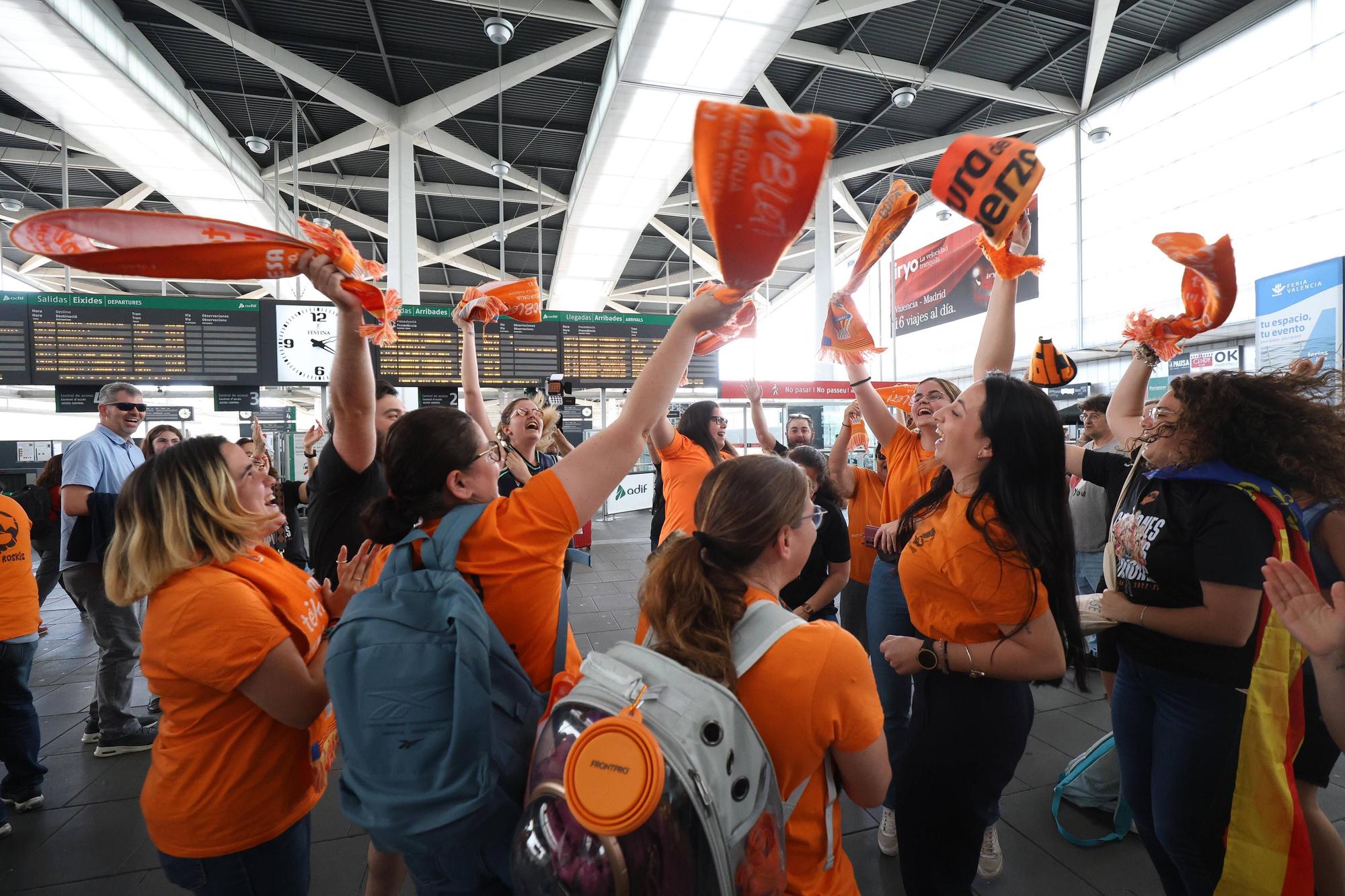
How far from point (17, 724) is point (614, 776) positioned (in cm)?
342

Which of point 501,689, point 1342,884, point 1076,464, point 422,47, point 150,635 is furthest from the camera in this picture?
point 422,47

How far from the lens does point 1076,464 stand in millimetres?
2492

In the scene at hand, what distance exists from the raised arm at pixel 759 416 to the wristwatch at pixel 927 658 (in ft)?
7.17

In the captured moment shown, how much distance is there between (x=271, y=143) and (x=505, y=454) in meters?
10.5

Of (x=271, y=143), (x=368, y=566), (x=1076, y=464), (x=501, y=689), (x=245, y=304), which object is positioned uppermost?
(x=271, y=143)

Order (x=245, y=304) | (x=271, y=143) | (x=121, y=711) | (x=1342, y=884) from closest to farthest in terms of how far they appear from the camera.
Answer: (x=1342, y=884), (x=121, y=711), (x=245, y=304), (x=271, y=143)

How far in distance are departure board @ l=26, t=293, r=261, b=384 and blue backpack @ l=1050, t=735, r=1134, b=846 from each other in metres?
7.80

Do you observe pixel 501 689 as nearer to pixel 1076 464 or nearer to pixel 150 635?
pixel 150 635

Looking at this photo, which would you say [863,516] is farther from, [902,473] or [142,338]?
[142,338]

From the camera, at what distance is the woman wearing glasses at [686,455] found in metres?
2.95

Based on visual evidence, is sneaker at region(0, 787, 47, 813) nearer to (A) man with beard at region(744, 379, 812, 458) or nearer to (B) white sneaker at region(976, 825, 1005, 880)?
(A) man with beard at region(744, 379, 812, 458)

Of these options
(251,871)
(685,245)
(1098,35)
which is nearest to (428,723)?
(251,871)

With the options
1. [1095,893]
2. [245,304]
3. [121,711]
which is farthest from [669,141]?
[1095,893]

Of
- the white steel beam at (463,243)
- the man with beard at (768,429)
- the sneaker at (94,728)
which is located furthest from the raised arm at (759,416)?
the white steel beam at (463,243)
